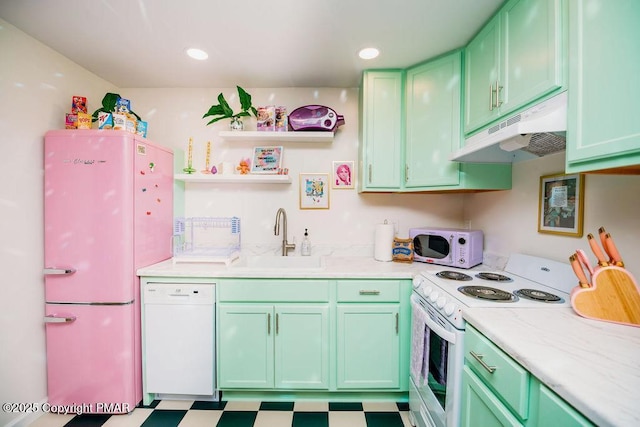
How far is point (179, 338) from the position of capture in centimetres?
172

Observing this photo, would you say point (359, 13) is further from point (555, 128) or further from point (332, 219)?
point (332, 219)

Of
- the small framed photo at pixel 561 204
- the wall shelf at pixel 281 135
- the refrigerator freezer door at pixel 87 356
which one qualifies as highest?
the wall shelf at pixel 281 135

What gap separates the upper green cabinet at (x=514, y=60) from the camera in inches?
42.4

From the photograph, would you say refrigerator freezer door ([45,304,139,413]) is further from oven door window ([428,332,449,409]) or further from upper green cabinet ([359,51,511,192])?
upper green cabinet ([359,51,511,192])

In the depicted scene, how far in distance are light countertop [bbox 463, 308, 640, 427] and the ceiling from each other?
1528 millimetres

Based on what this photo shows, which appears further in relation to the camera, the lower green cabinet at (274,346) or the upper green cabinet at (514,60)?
the lower green cabinet at (274,346)

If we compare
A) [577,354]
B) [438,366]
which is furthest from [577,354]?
[438,366]

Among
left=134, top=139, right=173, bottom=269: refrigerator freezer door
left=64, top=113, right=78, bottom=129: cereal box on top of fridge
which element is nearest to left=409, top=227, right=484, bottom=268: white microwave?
left=134, top=139, right=173, bottom=269: refrigerator freezer door

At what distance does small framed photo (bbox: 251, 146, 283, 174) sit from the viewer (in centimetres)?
219

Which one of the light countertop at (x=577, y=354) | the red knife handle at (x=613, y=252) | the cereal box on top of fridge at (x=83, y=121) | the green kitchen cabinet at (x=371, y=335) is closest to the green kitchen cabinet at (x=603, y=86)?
the red knife handle at (x=613, y=252)

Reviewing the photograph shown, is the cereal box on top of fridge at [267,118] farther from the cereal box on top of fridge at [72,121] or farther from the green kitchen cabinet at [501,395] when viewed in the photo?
the green kitchen cabinet at [501,395]

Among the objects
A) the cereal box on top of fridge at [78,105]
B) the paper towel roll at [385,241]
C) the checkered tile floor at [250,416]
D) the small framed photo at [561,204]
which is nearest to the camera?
the small framed photo at [561,204]

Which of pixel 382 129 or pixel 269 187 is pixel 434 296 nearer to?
pixel 382 129

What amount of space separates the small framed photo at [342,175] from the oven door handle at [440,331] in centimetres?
126
